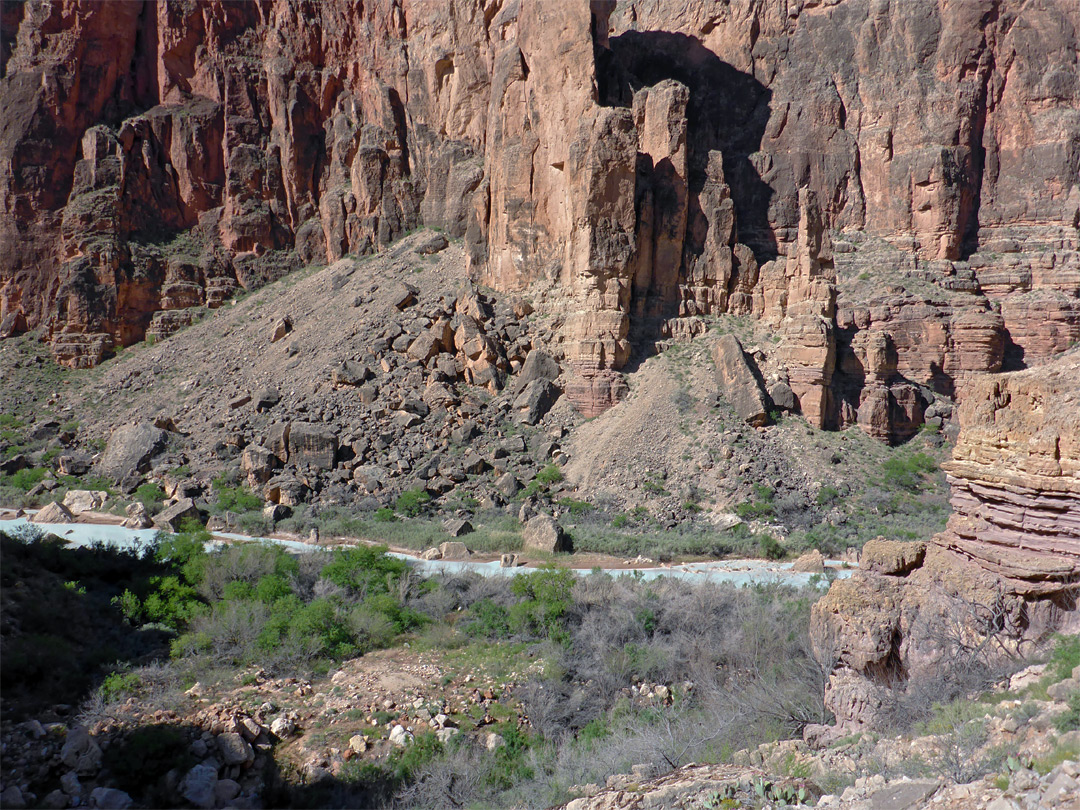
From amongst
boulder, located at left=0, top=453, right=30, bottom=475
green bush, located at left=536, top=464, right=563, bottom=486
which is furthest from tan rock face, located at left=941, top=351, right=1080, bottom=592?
boulder, located at left=0, top=453, right=30, bottom=475

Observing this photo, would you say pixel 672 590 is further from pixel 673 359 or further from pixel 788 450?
pixel 673 359

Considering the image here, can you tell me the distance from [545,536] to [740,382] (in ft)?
39.7

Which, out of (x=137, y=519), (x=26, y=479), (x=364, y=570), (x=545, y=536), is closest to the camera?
(x=364, y=570)

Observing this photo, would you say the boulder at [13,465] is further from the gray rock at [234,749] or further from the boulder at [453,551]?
the gray rock at [234,749]

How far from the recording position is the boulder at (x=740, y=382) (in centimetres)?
2800

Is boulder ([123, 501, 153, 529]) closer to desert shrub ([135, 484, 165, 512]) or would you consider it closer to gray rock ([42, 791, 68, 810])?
desert shrub ([135, 484, 165, 512])

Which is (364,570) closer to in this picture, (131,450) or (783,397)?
(783,397)

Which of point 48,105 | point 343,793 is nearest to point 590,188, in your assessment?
point 343,793

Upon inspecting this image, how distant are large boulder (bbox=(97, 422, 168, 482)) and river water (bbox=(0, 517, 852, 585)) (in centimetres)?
774

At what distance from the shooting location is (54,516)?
76.9 feet

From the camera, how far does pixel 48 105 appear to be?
45500mm

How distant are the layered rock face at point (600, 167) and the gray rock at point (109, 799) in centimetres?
2335

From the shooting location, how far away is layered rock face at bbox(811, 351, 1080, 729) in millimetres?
8258

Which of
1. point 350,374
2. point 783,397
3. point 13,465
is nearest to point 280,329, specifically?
point 350,374
